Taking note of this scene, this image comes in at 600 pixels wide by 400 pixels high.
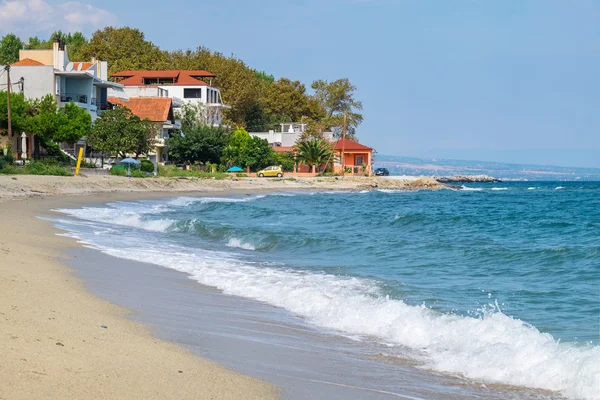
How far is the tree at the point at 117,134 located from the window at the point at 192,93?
27.1 metres

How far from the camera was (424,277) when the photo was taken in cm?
1549

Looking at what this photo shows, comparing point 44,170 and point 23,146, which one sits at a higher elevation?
point 23,146

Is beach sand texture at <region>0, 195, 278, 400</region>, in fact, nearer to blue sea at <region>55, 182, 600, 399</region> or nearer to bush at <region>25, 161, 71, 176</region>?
blue sea at <region>55, 182, 600, 399</region>

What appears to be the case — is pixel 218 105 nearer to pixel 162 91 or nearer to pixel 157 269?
pixel 162 91

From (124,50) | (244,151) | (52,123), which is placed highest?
(124,50)

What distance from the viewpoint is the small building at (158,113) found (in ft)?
233

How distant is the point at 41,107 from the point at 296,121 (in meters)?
59.5

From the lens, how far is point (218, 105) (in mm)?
86062

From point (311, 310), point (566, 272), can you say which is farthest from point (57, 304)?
point (566, 272)

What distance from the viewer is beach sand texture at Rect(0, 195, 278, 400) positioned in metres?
5.80

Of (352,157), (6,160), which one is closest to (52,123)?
(6,160)

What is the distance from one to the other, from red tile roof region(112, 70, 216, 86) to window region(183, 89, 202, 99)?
2.46 feet

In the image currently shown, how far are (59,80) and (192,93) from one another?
2839 cm

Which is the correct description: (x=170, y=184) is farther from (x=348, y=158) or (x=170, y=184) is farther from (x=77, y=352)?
(x=77, y=352)
